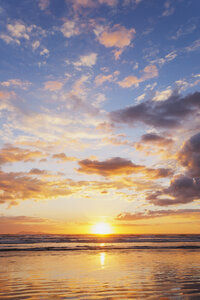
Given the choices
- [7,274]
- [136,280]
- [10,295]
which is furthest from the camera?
[7,274]

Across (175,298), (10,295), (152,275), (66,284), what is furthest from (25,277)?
(175,298)

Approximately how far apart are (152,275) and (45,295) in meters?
8.08

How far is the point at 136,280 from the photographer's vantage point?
1467 centimetres

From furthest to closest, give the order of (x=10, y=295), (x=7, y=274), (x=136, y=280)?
1. (x=7, y=274)
2. (x=136, y=280)
3. (x=10, y=295)

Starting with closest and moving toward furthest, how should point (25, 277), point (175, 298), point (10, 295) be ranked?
point (175, 298) < point (10, 295) < point (25, 277)

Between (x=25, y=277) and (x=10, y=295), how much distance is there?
499 centimetres

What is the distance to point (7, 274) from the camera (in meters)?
17.1

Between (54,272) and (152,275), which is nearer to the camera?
(152,275)

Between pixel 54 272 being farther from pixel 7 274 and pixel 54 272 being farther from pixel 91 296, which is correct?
pixel 91 296

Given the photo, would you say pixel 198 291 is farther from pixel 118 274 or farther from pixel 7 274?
pixel 7 274

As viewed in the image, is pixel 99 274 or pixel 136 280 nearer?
pixel 136 280

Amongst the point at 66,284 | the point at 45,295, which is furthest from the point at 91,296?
the point at 66,284

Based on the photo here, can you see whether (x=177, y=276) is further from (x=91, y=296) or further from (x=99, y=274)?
(x=91, y=296)

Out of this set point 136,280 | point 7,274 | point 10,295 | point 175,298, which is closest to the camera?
point 175,298
